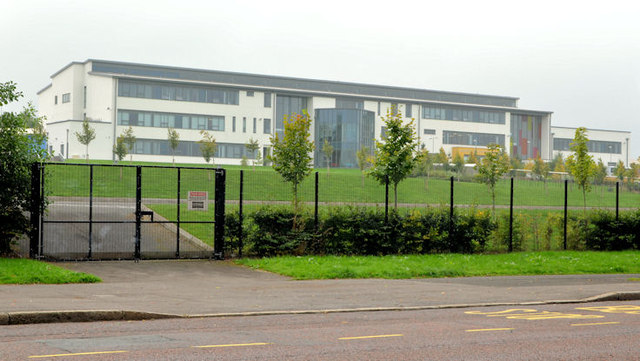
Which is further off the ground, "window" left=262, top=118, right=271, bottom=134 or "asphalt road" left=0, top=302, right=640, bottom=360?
"window" left=262, top=118, right=271, bottom=134

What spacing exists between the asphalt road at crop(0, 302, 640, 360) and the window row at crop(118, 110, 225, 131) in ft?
244

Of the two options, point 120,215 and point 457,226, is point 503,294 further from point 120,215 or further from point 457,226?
point 120,215

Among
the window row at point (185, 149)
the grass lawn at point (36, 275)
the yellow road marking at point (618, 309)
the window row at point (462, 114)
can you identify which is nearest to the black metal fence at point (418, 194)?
the grass lawn at point (36, 275)

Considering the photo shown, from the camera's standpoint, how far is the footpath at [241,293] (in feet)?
38.0

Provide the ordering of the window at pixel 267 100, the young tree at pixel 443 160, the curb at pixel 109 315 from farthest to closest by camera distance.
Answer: the window at pixel 267 100
the young tree at pixel 443 160
the curb at pixel 109 315

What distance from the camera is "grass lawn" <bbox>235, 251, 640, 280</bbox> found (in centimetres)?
1816

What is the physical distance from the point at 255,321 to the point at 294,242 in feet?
32.7

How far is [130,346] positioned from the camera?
8641 millimetres

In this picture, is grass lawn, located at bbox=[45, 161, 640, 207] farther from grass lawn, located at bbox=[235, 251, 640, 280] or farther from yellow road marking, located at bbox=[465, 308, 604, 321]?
yellow road marking, located at bbox=[465, 308, 604, 321]

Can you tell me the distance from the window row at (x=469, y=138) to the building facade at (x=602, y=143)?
14.2 meters

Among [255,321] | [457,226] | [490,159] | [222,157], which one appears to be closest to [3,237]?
Result: [255,321]

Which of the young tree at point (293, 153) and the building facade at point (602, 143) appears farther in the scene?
the building facade at point (602, 143)

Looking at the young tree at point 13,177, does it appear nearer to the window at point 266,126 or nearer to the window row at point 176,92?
the window row at point 176,92

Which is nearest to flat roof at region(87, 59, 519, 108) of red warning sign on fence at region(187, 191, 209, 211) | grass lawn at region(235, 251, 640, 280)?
red warning sign on fence at region(187, 191, 209, 211)
